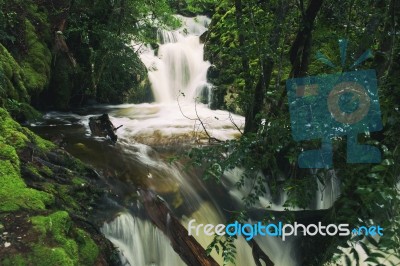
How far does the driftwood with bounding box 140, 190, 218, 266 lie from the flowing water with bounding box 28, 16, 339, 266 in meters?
0.21

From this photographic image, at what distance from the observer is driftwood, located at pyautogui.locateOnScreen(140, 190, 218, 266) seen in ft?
12.3

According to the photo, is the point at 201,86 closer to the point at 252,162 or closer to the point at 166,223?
the point at 166,223

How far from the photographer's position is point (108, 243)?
362cm

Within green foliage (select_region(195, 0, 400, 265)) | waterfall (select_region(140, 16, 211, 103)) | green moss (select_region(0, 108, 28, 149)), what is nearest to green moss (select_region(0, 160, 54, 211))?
green moss (select_region(0, 108, 28, 149))

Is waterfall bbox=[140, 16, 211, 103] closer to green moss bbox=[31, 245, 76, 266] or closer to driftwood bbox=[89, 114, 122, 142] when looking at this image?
driftwood bbox=[89, 114, 122, 142]

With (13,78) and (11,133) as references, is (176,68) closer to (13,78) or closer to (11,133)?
(13,78)

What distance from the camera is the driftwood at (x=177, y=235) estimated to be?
3.74 m

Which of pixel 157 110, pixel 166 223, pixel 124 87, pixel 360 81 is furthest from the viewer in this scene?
pixel 124 87

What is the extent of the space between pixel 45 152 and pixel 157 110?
7.41 metres

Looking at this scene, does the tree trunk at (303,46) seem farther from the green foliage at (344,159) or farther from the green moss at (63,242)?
the green moss at (63,242)

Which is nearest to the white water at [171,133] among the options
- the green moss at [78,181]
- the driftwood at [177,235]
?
the driftwood at [177,235]

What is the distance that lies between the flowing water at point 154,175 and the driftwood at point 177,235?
0.21 m

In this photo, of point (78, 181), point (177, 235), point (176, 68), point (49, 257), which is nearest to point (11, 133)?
point (78, 181)


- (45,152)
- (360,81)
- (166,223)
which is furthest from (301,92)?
(45,152)
